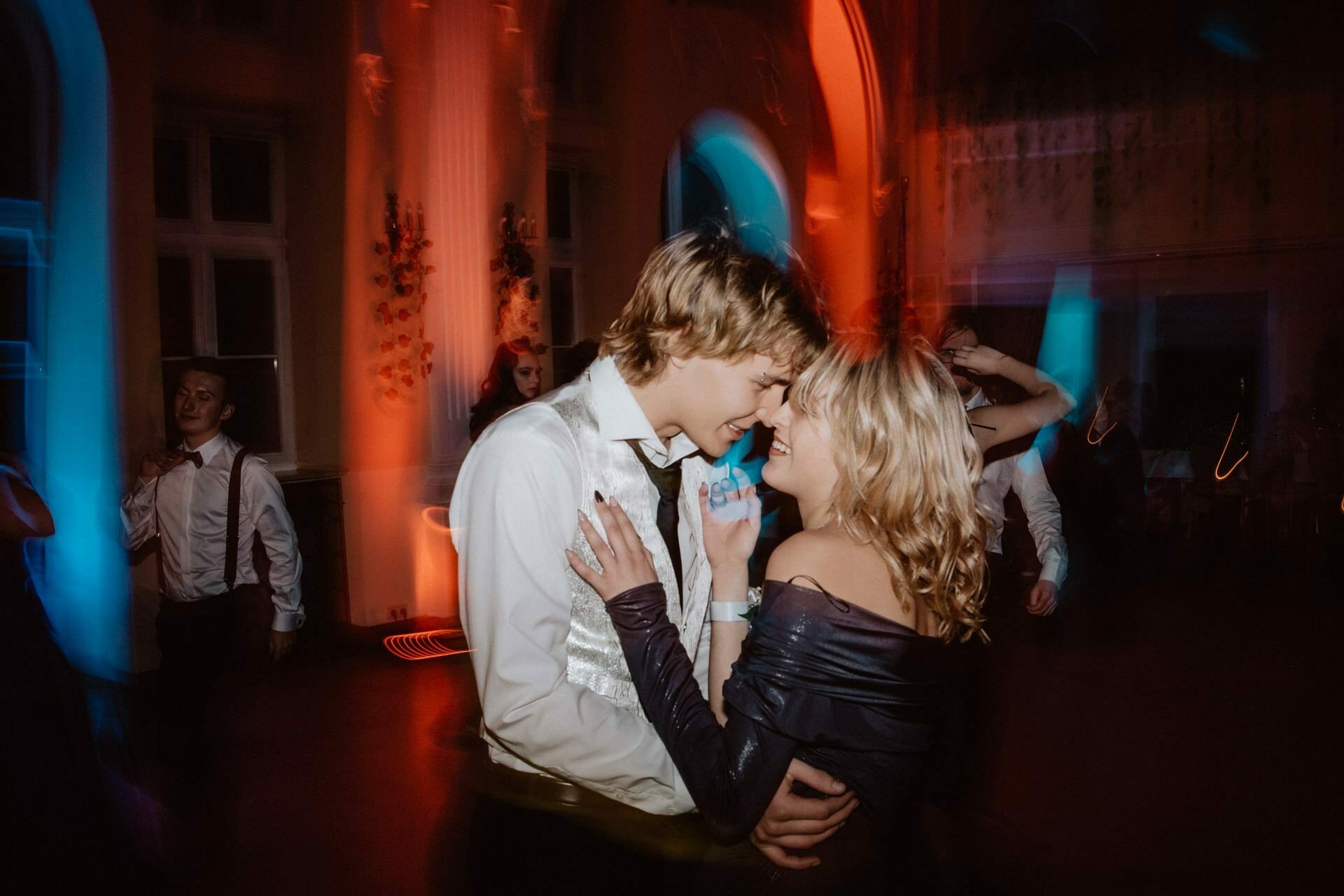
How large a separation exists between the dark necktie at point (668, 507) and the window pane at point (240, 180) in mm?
4775

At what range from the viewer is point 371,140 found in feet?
17.6

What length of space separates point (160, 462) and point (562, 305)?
4.03 m

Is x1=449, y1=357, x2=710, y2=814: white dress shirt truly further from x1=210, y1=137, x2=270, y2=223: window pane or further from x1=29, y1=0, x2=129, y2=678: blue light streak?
x1=210, y1=137, x2=270, y2=223: window pane

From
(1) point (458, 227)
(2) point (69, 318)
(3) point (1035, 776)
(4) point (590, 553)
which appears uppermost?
(1) point (458, 227)

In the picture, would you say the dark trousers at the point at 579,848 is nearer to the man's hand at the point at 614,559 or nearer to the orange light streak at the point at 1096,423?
the man's hand at the point at 614,559

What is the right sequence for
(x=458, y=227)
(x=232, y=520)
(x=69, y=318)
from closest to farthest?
(x=232, y=520) → (x=69, y=318) → (x=458, y=227)

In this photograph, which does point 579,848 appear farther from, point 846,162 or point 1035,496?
point 846,162

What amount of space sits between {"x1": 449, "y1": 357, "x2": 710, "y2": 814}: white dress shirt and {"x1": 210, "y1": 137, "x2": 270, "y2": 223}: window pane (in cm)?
488

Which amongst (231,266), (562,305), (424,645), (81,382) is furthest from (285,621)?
(562,305)

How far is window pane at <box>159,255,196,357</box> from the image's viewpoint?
17.4ft

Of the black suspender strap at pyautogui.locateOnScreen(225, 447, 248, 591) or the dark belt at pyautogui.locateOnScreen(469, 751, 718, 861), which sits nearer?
the dark belt at pyautogui.locateOnScreen(469, 751, 718, 861)

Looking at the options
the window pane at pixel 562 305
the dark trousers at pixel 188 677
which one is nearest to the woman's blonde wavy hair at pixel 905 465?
the dark trousers at pixel 188 677

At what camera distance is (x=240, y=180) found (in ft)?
18.2

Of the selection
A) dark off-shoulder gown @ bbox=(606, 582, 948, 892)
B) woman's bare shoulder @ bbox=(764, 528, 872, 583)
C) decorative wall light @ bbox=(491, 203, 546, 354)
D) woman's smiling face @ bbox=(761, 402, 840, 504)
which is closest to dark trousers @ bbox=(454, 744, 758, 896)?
dark off-shoulder gown @ bbox=(606, 582, 948, 892)
